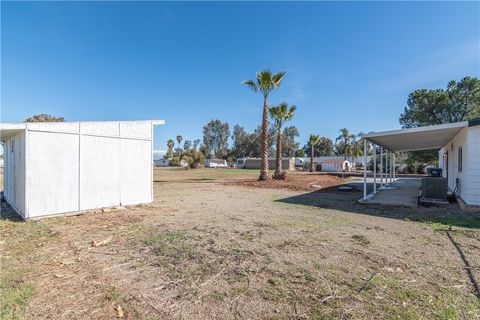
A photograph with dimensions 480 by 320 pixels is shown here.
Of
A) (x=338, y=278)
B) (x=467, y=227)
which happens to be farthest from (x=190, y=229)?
(x=467, y=227)

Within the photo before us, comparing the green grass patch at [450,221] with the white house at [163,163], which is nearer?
the green grass patch at [450,221]

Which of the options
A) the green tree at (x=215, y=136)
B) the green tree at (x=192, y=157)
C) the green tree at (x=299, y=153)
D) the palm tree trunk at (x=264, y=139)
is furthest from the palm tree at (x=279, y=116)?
the green tree at (x=215, y=136)

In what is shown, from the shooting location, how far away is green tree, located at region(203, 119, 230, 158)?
300 ft

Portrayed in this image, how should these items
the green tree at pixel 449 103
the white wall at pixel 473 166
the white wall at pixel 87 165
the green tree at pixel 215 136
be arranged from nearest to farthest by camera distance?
1. the white wall at pixel 87 165
2. the white wall at pixel 473 166
3. the green tree at pixel 449 103
4. the green tree at pixel 215 136

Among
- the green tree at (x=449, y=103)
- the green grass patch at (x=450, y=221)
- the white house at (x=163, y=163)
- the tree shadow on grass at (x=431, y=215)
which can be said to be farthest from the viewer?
the white house at (x=163, y=163)

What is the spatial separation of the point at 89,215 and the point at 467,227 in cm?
1000

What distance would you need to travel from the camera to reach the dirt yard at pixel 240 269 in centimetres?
288

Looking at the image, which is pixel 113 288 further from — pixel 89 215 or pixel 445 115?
pixel 445 115

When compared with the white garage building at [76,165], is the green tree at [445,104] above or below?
above

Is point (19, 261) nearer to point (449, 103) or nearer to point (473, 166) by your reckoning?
point (473, 166)

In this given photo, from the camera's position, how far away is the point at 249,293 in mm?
3203

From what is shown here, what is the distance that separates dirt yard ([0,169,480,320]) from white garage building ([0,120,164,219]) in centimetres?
79

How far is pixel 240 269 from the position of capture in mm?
3902

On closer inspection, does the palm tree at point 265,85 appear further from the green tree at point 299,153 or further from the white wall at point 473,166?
the green tree at point 299,153
